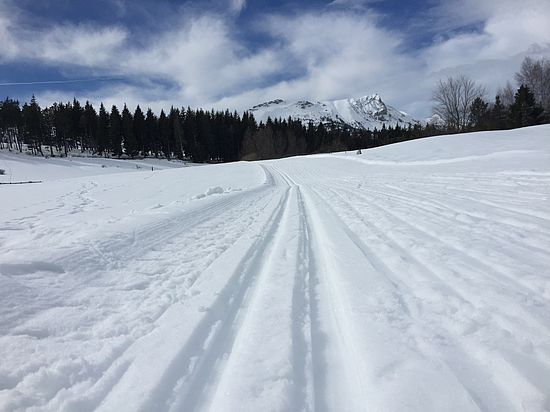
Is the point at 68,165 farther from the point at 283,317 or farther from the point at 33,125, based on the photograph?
the point at 283,317

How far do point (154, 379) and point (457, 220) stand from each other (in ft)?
18.0

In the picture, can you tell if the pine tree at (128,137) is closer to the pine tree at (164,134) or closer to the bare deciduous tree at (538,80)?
the pine tree at (164,134)

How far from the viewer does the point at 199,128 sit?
83312mm

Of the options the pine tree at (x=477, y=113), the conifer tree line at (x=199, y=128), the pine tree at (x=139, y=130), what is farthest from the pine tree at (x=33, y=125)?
the pine tree at (x=477, y=113)

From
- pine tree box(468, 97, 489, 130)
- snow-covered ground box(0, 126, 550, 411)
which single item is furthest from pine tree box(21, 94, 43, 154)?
pine tree box(468, 97, 489, 130)

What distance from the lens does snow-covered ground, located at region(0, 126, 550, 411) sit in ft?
6.72

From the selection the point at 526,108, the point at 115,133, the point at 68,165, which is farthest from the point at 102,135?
the point at 526,108

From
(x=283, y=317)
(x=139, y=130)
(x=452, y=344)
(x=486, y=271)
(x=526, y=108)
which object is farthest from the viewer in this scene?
(x=139, y=130)

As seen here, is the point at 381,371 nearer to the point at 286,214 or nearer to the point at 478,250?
the point at 478,250

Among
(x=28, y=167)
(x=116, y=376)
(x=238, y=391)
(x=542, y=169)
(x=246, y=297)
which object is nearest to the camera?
(x=238, y=391)

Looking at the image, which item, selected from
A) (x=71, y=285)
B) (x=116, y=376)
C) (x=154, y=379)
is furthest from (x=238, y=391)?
(x=71, y=285)

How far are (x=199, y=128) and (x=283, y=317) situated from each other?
85.1 m

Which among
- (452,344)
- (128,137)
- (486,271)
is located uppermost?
(128,137)

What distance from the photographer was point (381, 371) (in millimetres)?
2182
